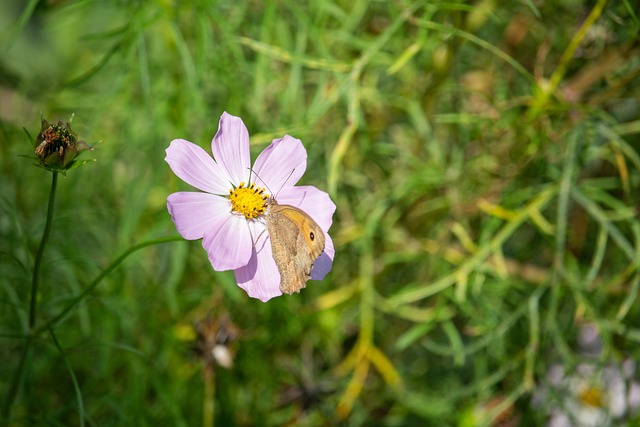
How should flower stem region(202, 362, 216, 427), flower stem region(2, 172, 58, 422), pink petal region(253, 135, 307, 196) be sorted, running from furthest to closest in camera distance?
flower stem region(202, 362, 216, 427), pink petal region(253, 135, 307, 196), flower stem region(2, 172, 58, 422)

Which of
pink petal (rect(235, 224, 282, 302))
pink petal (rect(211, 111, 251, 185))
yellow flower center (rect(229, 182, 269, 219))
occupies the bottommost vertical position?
pink petal (rect(235, 224, 282, 302))

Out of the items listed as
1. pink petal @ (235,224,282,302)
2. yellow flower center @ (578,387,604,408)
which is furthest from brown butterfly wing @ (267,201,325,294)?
yellow flower center @ (578,387,604,408)

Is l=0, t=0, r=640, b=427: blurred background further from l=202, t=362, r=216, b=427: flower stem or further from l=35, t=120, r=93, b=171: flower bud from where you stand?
l=35, t=120, r=93, b=171: flower bud

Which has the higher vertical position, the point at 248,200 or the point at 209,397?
the point at 248,200

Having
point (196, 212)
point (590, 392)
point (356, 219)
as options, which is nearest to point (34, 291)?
point (196, 212)

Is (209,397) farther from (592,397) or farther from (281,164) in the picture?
(592,397)

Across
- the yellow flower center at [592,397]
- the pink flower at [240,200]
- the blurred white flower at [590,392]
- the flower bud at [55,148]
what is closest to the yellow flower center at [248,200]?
the pink flower at [240,200]

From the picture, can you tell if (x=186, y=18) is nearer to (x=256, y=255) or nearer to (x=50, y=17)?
(x=50, y=17)

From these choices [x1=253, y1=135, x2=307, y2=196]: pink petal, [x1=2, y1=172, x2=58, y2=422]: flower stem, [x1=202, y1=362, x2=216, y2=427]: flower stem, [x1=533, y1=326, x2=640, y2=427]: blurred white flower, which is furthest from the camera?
[x1=533, y1=326, x2=640, y2=427]: blurred white flower

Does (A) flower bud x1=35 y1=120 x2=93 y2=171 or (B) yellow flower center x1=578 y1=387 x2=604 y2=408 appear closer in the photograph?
(A) flower bud x1=35 y1=120 x2=93 y2=171
